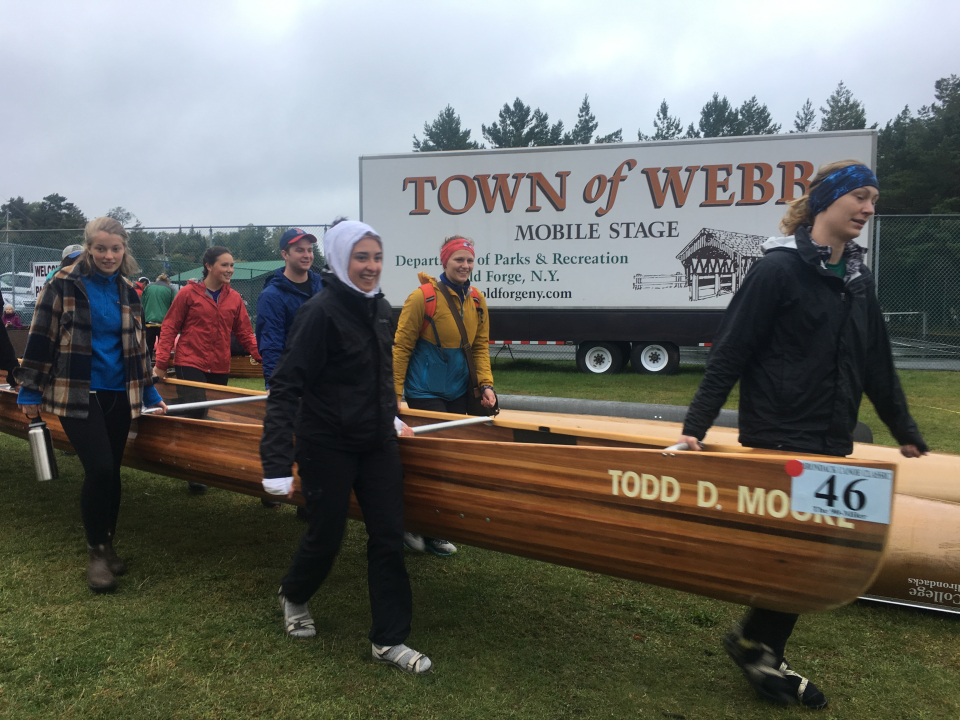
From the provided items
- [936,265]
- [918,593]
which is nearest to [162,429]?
[918,593]

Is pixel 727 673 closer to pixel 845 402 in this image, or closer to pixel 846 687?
pixel 846 687

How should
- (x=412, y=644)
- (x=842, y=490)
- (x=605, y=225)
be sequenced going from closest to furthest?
(x=842, y=490) < (x=412, y=644) < (x=605, y=225)

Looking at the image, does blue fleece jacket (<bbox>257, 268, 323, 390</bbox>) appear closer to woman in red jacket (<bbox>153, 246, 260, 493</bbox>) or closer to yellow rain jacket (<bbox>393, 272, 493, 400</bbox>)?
woman in red jacket (<bbox>153, 246, 260, 493</bbox>)

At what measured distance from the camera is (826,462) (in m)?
1.91

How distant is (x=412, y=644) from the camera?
267 centimetres

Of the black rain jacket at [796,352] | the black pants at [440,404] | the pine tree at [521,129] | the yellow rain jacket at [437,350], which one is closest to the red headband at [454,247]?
the yellow rain jacket at [437,350]

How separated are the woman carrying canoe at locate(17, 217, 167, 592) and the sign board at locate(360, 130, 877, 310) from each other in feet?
29.1

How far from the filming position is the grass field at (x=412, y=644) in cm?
226

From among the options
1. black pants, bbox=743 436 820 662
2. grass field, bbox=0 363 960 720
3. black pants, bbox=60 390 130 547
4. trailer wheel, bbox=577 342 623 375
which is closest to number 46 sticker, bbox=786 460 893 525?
black pants, bbox=743 436 820 662

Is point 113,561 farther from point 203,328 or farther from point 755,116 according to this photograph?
point 755,116

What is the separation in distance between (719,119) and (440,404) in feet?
166

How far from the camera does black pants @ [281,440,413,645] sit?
2434 millimetres

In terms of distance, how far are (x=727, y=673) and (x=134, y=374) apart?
289 centimetres

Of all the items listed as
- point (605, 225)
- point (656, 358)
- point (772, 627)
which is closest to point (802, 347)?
point (772, 627)
